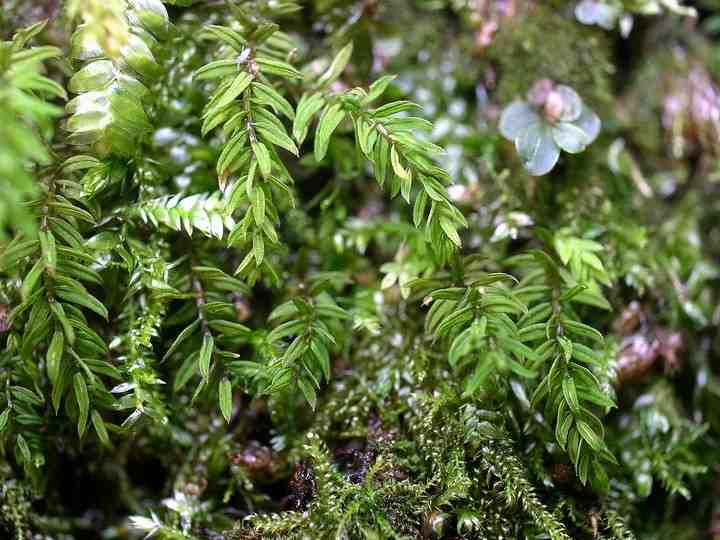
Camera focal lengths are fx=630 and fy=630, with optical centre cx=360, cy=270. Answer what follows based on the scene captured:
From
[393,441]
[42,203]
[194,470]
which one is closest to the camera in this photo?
[42,203]

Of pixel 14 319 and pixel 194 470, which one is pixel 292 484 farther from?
pixel 14 319

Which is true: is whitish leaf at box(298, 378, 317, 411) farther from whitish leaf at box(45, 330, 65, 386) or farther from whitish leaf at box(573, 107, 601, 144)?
whitish leaf at box(573, 107, 601, 144)

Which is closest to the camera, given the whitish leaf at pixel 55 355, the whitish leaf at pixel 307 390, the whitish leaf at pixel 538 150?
the whitish leaf at pixel 55 355

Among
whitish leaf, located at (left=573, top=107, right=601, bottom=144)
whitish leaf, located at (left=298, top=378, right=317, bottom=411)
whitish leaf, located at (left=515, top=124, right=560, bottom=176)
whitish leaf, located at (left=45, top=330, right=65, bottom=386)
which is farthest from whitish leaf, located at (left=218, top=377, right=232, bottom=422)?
whitish leaf, located at (left=573, top=107, right=601, bottom=144)

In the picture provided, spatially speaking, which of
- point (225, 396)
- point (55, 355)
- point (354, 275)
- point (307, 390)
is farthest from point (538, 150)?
point (55, 355)

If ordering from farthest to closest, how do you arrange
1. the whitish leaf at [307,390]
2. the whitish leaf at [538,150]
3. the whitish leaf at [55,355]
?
the whitish leaf at [538,150] → the whitish leaf at [307,390] → the whitish leaf at [55,355]

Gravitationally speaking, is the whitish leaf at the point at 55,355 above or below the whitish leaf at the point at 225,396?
above

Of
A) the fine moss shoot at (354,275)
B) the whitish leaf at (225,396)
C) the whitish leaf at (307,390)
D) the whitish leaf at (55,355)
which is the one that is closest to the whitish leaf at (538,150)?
the fine moss shoot at (354,275)

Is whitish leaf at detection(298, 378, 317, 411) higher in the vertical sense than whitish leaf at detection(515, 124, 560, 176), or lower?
lower

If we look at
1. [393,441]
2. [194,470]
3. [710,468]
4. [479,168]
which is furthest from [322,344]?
[710,468]

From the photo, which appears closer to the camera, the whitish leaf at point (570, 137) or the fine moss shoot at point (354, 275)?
the fine moss shoot at point (354, 275)

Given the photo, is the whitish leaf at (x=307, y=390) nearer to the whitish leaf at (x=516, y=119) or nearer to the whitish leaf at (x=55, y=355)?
the whitish leaf at (x=55, y=355)
